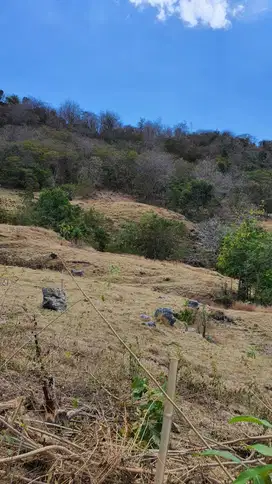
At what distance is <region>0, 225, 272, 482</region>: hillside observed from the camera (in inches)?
82.7

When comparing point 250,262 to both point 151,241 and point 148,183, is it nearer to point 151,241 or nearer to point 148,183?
point 151,241

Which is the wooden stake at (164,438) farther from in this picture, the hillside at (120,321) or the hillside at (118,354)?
the hillside at (118,354)

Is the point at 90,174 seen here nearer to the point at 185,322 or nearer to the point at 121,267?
the point at 121,267

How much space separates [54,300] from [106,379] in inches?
95.0

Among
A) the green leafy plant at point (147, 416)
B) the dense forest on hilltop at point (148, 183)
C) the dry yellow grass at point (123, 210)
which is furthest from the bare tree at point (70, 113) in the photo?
the green leafy plant at point (147, 416)

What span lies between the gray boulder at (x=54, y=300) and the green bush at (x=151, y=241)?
1009 cm

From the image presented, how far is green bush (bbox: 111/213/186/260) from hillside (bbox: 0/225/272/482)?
24.8 ft

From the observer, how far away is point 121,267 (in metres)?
10.2

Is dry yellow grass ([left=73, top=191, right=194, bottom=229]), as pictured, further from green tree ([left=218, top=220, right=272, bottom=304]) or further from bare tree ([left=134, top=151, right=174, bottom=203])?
green tree ([left=218, top=220, right=272, bottom=304])

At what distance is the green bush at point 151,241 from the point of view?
15016mm

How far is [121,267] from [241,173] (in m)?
23.0

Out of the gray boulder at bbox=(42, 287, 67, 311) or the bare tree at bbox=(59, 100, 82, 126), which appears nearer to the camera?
the gray boulder at bbox=(42, 287, 67, 311)

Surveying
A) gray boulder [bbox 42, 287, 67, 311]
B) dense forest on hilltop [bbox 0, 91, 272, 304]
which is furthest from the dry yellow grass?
gray boulder [bbox 42, 287, 67, 311]

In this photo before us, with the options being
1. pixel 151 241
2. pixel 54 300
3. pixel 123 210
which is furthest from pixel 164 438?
pixel 123 210
